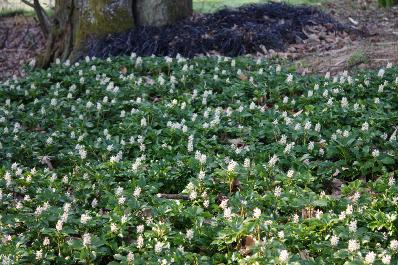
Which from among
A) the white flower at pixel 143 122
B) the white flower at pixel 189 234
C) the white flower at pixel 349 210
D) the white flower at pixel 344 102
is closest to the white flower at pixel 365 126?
the white flower at pixel 344 102

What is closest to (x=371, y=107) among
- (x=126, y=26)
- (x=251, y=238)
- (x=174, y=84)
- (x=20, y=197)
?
(x=174, y=84)

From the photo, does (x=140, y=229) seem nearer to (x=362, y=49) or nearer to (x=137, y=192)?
(x=137, y=192)

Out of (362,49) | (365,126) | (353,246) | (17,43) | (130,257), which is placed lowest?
(17,43)

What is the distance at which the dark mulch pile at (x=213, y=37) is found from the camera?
26.2ft

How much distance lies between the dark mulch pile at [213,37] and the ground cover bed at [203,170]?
1485mm

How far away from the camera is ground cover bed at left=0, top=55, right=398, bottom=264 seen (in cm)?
312

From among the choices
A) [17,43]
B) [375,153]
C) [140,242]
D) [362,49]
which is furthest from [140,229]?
[17,43]

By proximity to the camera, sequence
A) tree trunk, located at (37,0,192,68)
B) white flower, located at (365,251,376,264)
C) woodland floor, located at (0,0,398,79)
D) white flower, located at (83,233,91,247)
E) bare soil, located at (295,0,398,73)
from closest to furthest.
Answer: white flower, located at (365,251,376,264)
white flower, located at (83,233,91,247)
bare soil, located at (295,0,398,73)
woodland floor, located at (0,0,398,79)
tree trunk, located at (37,0,192,68)

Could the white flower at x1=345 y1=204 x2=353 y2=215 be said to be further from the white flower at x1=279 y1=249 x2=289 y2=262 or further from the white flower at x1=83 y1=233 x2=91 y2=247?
the white flower at x1=83 y1=233 x2=91 y2=247

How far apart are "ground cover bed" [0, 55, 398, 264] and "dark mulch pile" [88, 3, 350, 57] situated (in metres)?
1.49

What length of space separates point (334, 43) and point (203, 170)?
4.89 meters

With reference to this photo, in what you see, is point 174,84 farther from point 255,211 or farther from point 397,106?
point 255,211

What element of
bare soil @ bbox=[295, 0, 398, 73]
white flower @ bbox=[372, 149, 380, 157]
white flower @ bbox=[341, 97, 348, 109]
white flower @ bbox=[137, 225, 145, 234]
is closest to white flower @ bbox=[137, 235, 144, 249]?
white flower @ bbox=[137, 225, 145, 234]

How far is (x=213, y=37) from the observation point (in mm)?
8234
